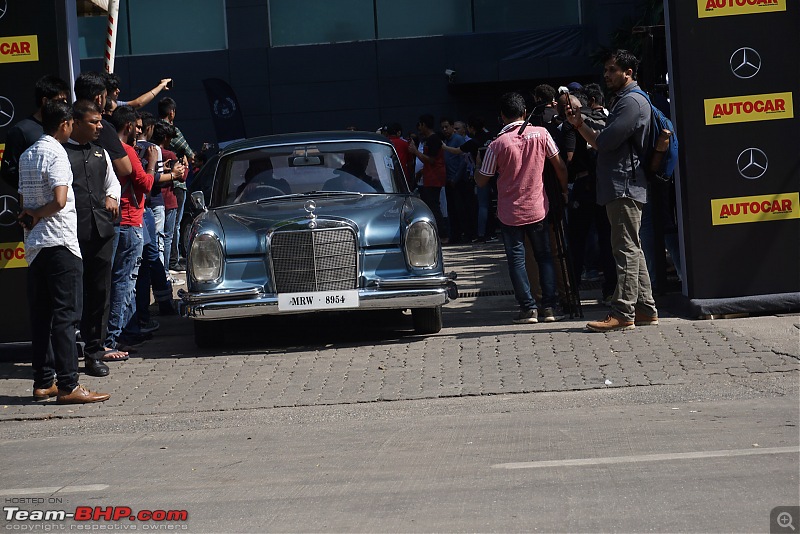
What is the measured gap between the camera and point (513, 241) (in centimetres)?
1000

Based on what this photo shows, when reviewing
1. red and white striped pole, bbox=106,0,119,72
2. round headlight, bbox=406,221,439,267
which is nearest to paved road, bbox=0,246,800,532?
round headlight, bbox=406,221,439,267

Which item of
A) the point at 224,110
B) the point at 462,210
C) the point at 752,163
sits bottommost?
the point at 462,210

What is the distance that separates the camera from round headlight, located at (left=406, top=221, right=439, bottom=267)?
30.5ft

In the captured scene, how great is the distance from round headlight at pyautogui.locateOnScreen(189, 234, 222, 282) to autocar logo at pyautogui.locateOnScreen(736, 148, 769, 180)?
14.3ft

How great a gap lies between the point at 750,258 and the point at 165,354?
498 cm

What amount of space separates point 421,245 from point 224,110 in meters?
14.9

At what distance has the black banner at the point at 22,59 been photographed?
934cm

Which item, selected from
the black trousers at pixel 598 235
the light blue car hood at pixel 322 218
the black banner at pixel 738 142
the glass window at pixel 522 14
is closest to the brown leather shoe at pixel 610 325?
the black banner at pixel 738 142

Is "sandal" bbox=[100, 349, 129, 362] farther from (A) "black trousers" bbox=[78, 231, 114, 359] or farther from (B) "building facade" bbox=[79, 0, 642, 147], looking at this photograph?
(B) "building facade" bbox=[79, 0, 642, 147]

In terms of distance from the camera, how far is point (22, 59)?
9359 mm

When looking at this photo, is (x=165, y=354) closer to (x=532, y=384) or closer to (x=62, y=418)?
(x=62, y=418)

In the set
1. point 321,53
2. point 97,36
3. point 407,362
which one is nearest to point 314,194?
point 407,362

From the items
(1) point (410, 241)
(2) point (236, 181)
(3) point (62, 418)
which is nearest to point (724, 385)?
(1) point (410, 241)

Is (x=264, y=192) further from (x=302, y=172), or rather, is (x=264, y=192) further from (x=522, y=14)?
(x=522, y=14)
